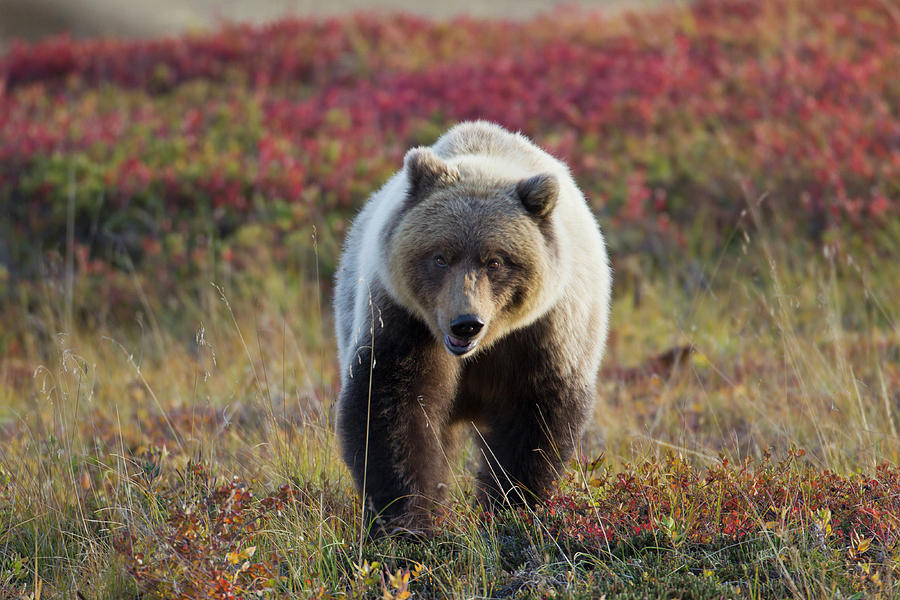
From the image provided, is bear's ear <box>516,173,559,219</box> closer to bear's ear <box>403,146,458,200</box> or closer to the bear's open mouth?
bear's ear <box>403,146,458,200</box>

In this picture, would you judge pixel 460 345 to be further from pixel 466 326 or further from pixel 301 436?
pixel 301 436

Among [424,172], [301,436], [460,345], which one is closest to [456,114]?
[301,436]

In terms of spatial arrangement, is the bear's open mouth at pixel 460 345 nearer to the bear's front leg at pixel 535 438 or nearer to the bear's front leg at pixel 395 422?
the bear's front leg at pixel 395 422

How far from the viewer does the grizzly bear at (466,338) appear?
432 cm

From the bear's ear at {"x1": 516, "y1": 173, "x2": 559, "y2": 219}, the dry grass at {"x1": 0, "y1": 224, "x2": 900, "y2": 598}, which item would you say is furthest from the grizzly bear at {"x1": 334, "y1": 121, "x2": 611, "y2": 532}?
the dry grass at {"x1": 0, "y1": 224, "x2": 900, "y2": 598}

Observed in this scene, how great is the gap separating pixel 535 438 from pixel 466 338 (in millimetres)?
775

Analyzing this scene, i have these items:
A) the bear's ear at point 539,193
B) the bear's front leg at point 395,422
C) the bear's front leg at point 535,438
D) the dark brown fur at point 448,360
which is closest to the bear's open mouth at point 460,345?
the dark brown fur at point 448,360

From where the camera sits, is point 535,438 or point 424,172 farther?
point 535,438

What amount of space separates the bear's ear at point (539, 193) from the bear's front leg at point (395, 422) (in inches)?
30.5

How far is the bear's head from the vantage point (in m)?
4.27

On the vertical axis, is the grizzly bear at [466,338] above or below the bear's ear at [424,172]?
below

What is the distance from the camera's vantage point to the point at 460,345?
4.13m

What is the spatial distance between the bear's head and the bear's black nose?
1.9 inches

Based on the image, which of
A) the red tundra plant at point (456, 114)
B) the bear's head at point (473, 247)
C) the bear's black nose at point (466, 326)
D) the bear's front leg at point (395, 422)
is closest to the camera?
the bear's black nose at point (466, 326)
